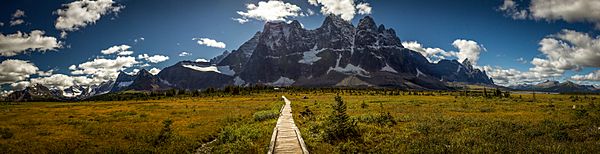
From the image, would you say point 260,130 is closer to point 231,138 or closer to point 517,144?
point 231,138

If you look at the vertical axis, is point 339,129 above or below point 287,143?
above

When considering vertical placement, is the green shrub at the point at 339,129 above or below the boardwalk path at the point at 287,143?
above

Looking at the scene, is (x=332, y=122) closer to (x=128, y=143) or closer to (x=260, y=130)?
(x=260, y=130)

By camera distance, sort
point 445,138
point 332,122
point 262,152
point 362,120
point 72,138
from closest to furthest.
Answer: point 262,152
point 445,138
point 332,122
point 72,138
point 362,120

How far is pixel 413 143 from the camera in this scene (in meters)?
21.0

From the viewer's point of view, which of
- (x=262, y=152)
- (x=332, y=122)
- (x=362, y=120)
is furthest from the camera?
(x=362, y=120)

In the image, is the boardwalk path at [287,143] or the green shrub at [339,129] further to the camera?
the green shrub at [339,129]

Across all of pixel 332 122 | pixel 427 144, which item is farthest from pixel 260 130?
pixel 427 144

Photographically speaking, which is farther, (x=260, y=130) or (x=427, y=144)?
(x=260, y=130)

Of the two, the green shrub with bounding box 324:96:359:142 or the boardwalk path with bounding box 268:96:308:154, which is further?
the green shrub with bounding box 324:96:359:142

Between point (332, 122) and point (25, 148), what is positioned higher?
point (332, 122)

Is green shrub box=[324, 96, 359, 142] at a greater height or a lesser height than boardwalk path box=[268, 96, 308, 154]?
greater

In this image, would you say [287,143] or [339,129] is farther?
[339,129]

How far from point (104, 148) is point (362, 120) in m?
22.3
